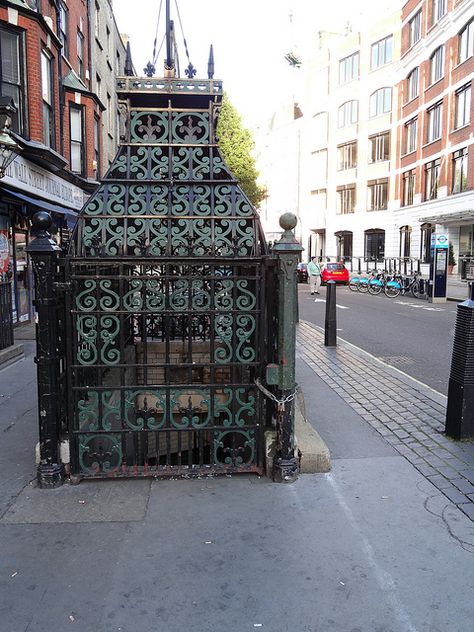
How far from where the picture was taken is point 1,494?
12.7ft

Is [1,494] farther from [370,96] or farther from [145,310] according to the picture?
[370,96]

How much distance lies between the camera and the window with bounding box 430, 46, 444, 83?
31875 mm

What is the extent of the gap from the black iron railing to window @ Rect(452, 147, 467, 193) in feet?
87.0

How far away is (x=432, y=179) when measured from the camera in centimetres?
3400

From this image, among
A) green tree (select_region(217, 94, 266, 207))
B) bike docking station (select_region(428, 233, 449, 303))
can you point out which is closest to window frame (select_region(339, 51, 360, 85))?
green tree (select_region(217, 94, 266, 207))

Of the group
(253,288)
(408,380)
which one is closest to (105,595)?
(253,288)

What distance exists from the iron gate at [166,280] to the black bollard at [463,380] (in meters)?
1.91

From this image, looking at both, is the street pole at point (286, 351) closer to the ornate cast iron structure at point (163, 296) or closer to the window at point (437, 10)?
the ornate cast iron structure at point (163, 296)

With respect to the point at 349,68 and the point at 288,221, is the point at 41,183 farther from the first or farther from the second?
the point at 349,68

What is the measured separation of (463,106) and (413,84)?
→ 9471 mm

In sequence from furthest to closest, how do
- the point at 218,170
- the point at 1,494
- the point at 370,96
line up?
1. the point at 370,96
2. the point at 218,170
3. the point at 1,494

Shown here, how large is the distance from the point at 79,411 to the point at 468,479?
118 inches

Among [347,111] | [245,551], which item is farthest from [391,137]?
[245,551]

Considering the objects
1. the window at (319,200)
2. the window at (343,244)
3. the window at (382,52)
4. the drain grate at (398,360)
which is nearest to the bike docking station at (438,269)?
the drain grate at (398,360)
